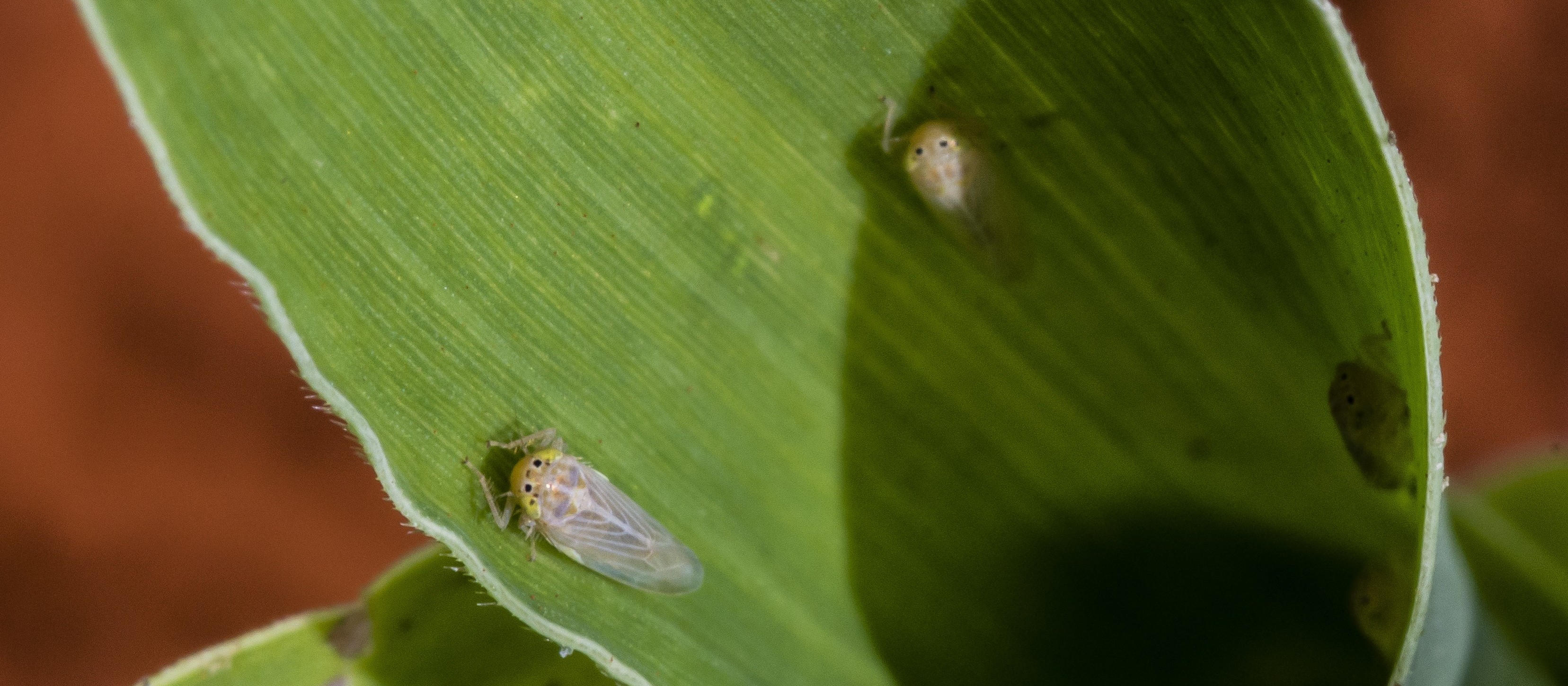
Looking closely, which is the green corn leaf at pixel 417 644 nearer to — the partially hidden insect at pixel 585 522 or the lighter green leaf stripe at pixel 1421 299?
the partially hidden insect at pixel 585 522

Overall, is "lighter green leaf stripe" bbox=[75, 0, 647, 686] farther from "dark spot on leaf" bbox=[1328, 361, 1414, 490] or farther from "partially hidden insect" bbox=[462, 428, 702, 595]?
"dark spot on leaf" bbox=[1328, 361, 1414, 490]

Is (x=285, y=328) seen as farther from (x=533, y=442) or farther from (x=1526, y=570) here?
(x=1526, y=570)

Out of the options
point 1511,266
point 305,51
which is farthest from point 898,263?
point 1511,266

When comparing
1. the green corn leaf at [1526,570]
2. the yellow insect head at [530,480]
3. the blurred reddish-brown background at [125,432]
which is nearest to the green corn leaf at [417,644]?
the yellow insect head at [530,480]

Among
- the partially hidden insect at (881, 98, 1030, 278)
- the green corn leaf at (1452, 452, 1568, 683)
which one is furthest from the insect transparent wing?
the green corn leaf at (1452, 452, 1568, 683)

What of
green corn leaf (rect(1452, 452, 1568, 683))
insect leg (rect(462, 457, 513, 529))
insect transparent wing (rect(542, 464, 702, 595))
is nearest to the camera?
insect leg (rect(462, 457, 513, 529))

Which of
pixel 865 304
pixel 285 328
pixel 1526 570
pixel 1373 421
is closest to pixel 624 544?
pixel 865 304
